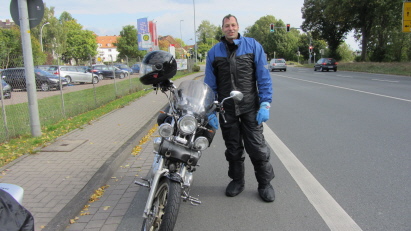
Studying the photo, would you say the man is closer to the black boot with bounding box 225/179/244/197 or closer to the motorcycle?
the black boot with bounding box 225/179/244/197

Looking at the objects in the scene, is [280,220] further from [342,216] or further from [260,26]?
[260,26]

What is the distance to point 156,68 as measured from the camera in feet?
9.96

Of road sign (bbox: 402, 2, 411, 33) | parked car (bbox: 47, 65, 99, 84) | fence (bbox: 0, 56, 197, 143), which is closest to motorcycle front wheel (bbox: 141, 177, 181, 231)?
fence (bbox: 0, 56, 197, 143)

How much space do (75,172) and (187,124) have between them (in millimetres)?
2515

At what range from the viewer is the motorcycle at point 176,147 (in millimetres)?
2758

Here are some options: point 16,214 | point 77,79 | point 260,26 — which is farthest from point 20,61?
point 260,26

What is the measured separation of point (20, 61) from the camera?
7785 millimetres

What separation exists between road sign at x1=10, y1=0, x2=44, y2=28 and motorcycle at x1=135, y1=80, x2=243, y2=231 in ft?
15.0

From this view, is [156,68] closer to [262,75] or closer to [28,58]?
[262,75]

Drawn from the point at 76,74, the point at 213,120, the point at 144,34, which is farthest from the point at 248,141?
the point at 76,74

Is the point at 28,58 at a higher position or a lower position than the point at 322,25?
lower

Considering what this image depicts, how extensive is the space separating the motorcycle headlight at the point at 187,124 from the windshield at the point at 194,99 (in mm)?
120

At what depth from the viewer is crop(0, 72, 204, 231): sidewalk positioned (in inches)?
137

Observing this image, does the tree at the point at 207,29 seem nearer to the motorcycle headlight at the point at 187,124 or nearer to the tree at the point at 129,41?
the tree at the point at 129,41
